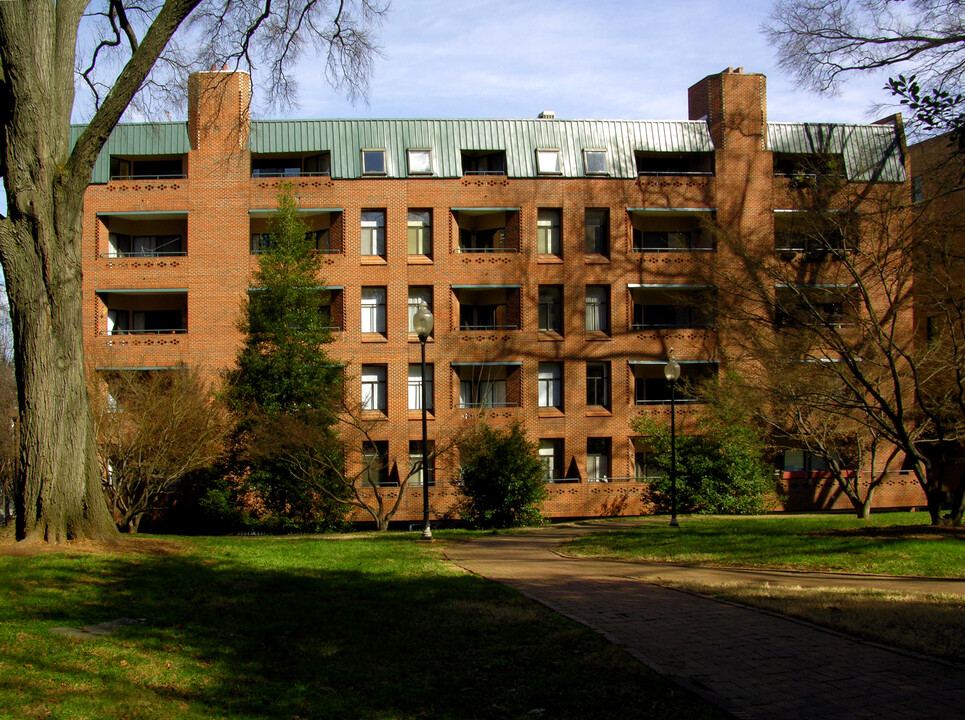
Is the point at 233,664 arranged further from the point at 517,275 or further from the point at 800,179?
the point at 517,275

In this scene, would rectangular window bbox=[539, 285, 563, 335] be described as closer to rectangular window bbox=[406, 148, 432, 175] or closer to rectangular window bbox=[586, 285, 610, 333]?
rectangular window bbox=[586, 285, 610, 333]

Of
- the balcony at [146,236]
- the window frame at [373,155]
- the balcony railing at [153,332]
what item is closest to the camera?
the balcony railing at [153,332]

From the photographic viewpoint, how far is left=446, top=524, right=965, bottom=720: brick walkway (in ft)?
20.2

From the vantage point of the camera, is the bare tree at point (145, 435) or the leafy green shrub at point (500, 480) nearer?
the bare tree at point (145, 435)

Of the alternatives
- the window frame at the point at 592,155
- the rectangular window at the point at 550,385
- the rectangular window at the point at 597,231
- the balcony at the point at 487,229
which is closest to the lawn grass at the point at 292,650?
the rectangular window at the point at 550,385

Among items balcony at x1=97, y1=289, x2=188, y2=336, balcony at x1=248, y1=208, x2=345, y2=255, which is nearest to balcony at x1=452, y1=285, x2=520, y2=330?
balcony at x1=248, y1=208, x2=345, y2=255

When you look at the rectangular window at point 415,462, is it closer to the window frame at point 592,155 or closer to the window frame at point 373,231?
the window frame at point 373,231

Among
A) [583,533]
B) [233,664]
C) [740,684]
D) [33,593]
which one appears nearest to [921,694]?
[740,684]

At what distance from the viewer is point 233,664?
7332 mm

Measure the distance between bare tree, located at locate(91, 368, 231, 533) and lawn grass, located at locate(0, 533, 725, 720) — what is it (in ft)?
43.2

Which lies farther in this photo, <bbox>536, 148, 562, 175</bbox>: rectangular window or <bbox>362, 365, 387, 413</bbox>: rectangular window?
<bbox>536, 148, 562, 175</bbox>: rectangular window

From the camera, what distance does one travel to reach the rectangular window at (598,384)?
1526 inches

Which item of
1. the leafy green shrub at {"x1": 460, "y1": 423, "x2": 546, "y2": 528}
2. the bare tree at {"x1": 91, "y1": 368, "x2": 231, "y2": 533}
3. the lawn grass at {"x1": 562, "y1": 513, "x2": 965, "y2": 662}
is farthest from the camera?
the leafy green shrub at {"x1": 460, "y1": 423, "x2": 546, "y2": 528}

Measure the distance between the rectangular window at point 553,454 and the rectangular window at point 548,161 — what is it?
37.7 ft
